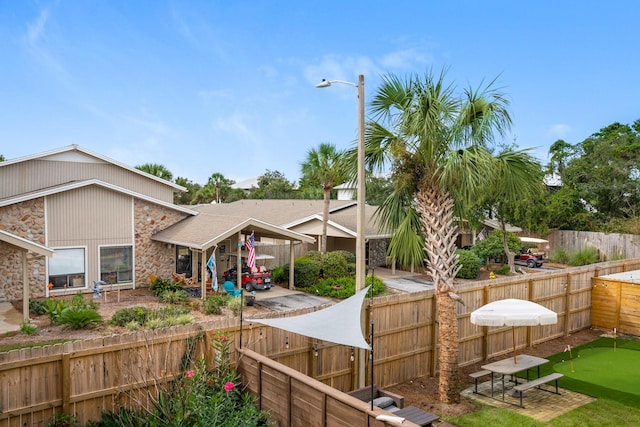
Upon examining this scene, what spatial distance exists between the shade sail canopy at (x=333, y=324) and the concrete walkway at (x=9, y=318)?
10.1 meters

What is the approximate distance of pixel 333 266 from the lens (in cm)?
2214

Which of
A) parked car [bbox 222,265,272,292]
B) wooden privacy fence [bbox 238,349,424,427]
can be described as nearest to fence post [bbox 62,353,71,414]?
wooden privacy fence [bbox 238,349,424,427]

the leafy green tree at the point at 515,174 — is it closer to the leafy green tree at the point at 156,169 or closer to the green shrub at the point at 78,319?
the green shrub at the point at 78,319

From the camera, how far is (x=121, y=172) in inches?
915

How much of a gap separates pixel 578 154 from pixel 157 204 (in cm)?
3280

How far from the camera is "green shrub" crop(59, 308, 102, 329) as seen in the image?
13789 millimetres

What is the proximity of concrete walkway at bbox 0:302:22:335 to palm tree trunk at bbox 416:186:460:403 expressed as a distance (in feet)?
38.8

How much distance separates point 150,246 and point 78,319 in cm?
721

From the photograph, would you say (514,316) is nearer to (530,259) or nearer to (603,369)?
(603,369)

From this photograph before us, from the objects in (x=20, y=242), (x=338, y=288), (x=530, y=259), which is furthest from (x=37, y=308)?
(x=530, y=259)

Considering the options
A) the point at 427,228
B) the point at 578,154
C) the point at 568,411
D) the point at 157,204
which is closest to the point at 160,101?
the point at 157,204

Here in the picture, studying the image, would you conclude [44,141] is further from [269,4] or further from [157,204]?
[269,4]

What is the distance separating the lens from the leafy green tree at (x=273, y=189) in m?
54.3

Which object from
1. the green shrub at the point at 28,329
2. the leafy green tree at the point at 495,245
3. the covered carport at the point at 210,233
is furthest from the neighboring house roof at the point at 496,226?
the green shrub at the point at 28,329
